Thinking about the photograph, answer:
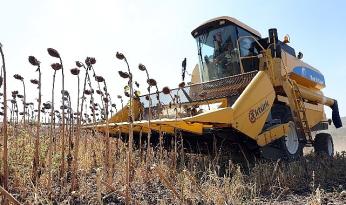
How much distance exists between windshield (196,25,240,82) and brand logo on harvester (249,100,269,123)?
1.65 m

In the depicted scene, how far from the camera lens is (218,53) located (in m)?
7.58

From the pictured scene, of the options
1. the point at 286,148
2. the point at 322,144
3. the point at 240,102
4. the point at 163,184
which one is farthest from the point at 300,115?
the point at 163,184

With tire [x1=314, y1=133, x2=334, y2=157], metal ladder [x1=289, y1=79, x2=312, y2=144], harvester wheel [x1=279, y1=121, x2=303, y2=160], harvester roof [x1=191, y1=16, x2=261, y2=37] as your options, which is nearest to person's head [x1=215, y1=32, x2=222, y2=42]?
harvester roof [x1=191, y1=16, x2=261, y2=37]

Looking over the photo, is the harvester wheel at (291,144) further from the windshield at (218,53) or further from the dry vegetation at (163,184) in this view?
the windshield at (218,53)

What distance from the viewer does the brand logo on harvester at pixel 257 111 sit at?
528 cm

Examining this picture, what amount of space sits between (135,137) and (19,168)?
3.00 m

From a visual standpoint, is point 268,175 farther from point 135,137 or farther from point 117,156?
point 135,137

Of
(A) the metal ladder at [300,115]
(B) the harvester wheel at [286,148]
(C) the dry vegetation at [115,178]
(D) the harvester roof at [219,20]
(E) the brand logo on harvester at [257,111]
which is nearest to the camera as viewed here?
(C) the dry vegetation at [115,178]

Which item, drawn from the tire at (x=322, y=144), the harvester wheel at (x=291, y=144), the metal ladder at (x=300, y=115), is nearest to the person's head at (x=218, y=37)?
the metal ladder at (x=300, y=115)

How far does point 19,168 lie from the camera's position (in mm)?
3664

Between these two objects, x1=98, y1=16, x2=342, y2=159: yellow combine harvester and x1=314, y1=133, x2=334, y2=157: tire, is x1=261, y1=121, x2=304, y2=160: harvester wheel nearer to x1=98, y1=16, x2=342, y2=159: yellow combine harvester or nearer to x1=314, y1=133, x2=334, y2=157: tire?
x1=98, y1=16, x2=342, y2=159: yellow combine harvester

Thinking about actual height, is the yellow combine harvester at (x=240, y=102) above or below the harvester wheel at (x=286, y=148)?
above

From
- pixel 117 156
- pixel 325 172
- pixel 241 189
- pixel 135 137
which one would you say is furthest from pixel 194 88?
pixel 241 189

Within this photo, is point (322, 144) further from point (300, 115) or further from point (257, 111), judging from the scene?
point (257, 111)
